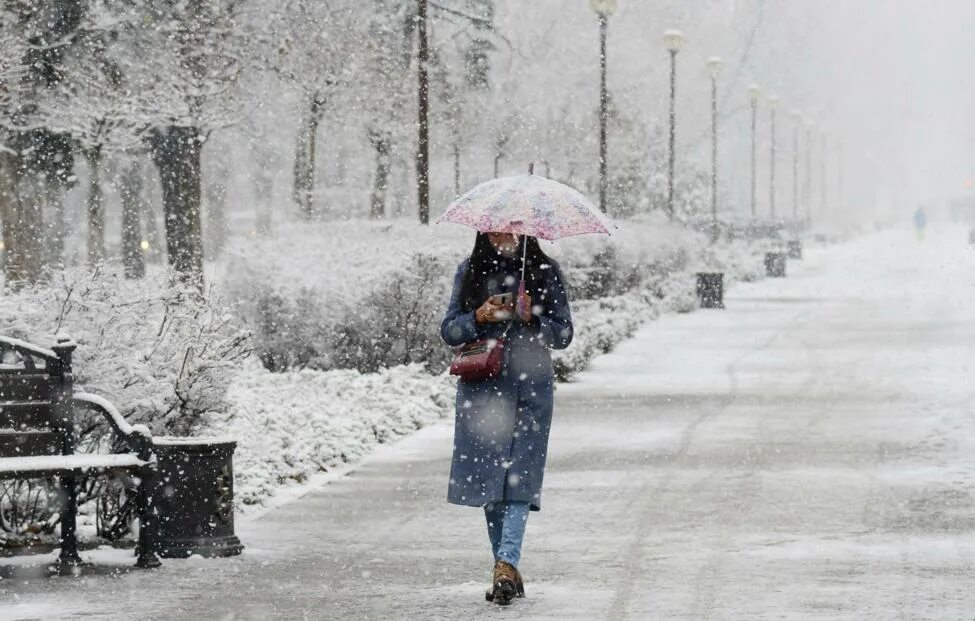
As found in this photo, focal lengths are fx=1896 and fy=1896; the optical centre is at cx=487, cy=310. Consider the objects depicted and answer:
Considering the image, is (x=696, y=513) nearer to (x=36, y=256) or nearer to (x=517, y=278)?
(x=517, y=278)

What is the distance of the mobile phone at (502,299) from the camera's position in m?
8.66

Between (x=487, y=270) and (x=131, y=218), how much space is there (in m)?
35.5

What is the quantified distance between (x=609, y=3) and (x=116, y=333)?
25.7 m

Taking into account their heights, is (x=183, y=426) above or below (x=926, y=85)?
below

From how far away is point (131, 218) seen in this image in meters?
43.4

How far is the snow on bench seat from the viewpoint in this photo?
943 centimetres

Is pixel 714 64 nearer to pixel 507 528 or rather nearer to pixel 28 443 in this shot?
pixel 28 443

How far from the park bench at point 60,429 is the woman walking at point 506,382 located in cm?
193

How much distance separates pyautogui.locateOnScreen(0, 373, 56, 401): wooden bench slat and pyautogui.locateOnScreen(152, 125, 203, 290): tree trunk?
64.0 ft

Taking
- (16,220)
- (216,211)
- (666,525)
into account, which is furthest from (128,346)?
(216,211)

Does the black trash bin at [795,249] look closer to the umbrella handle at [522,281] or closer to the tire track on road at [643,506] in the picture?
the tire track on road at [643,506]

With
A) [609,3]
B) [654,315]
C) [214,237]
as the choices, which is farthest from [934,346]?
[214,237]

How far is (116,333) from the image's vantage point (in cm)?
1190

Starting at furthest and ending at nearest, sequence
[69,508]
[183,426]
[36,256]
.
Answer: [36,256] < [183,426] < [69,508]
